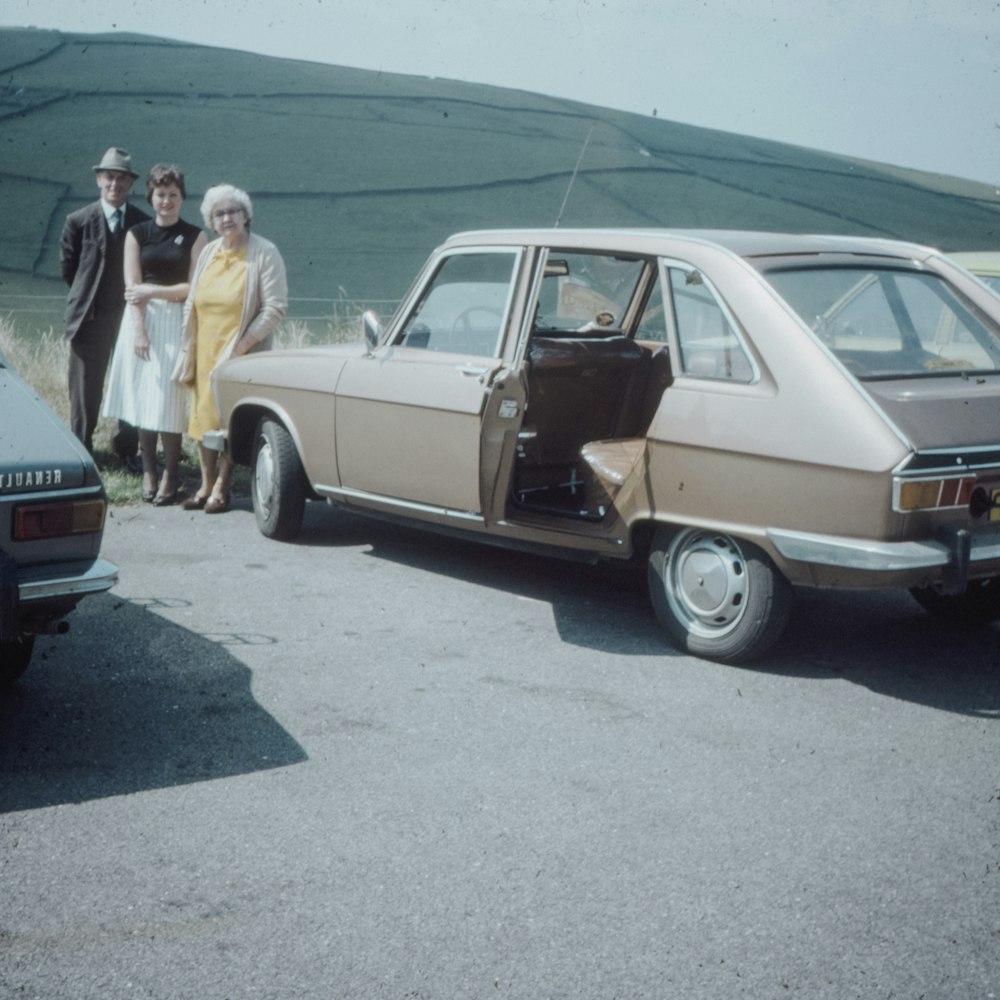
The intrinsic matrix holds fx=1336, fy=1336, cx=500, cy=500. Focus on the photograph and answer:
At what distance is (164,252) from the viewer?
26.4ft

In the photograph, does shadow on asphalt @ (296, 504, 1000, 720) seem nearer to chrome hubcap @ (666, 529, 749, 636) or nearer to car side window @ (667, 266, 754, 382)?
chrome hubcap @ (666, 529, 749, 636)

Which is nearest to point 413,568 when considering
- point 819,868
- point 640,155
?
point 819,868

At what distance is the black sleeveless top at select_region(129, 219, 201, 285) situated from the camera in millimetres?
8062

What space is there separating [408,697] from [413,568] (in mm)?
2092

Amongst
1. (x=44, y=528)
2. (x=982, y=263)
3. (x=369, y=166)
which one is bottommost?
(x=44, y=528)

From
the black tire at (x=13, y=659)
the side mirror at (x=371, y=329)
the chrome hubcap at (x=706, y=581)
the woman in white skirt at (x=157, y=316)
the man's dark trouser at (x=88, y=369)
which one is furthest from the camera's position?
the man's dark trouser at (x=88, y=369)

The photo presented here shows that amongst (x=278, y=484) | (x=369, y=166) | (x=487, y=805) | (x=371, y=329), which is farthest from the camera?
(x=369, y=166)

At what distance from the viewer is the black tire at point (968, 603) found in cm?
573

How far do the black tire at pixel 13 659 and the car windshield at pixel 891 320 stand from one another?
3.03m

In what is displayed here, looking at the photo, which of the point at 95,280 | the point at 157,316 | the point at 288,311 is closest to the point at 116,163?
the point at 95,280

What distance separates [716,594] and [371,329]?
7.54 ft

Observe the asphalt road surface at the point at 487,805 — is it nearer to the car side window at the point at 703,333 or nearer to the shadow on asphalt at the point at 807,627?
the shadow on asphalt at the point at 807,627

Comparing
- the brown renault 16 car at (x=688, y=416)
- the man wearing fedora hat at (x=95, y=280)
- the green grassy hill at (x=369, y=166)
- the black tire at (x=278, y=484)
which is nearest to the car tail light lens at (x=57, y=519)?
the brown renault 16 car at (x=688, y=416)

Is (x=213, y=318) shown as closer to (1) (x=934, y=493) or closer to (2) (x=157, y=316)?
(2) (x=157, y=316)
